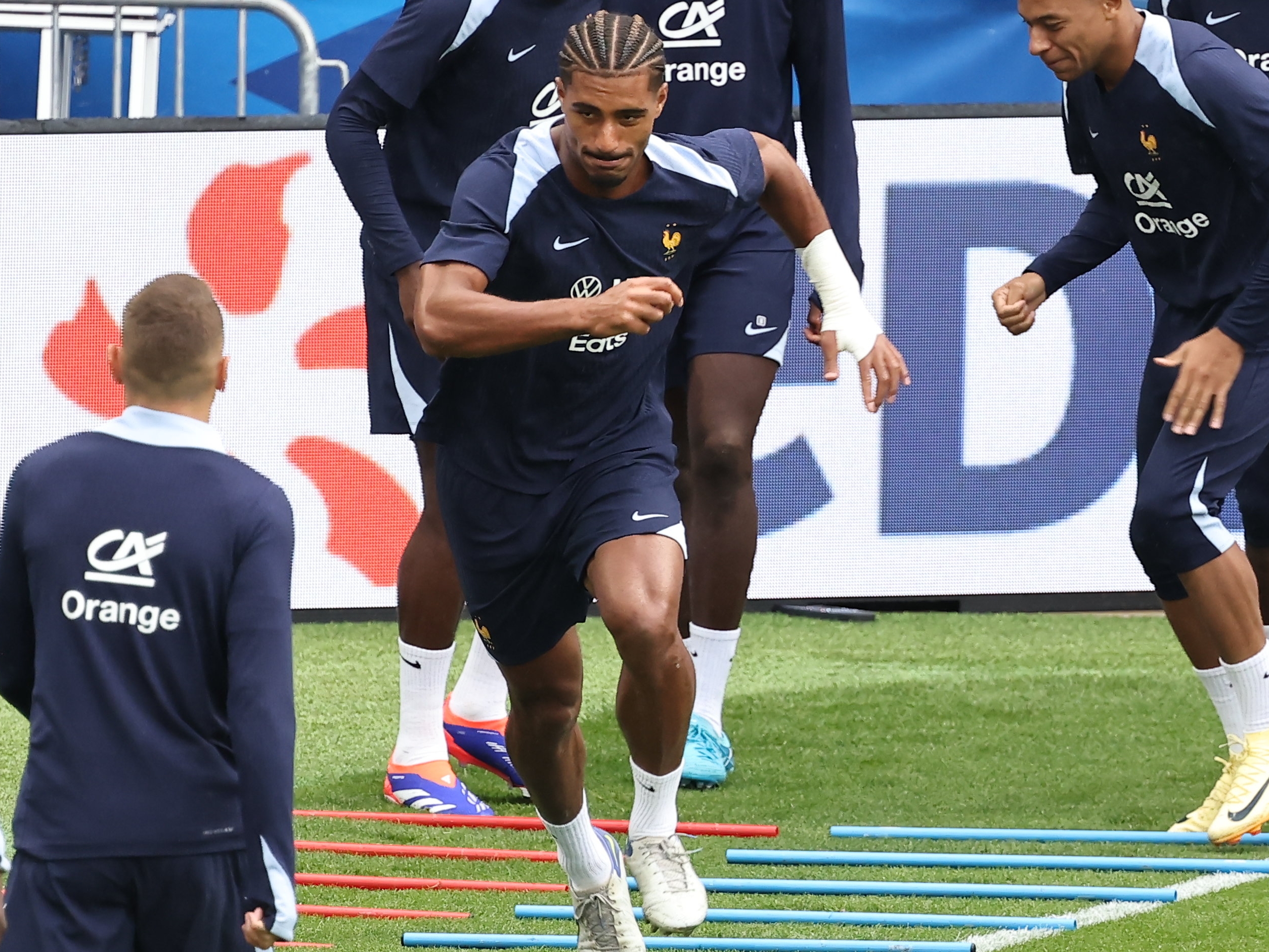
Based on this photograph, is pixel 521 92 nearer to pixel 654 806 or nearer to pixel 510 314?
pixel 510 314

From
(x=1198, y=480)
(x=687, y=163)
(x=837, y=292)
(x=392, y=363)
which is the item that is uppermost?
(x=687, y=163)

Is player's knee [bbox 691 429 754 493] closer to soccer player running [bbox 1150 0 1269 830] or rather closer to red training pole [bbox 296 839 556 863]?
red training pole [bbox 296 839 556 863]


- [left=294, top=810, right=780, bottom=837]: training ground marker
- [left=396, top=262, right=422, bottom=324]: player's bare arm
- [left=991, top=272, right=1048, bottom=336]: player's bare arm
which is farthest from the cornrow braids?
[left=294, top=810, right=780, bottom=837]: training ground marker

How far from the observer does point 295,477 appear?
27.4ft

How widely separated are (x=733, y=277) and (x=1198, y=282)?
121 centimetres

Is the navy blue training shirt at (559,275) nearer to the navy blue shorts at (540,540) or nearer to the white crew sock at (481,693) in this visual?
the navy blue shorts at (540,540)

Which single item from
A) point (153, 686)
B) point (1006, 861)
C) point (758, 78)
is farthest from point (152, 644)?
point (758, 78)

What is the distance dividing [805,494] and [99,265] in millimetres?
2999

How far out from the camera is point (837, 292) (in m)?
4.60

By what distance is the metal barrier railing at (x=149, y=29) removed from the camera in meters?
8.86

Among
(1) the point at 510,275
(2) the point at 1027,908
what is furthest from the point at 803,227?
(2) the point at 1027,908

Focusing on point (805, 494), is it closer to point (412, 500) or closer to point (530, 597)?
point (412, 500)

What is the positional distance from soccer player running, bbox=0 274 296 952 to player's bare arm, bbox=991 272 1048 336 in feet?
9.84

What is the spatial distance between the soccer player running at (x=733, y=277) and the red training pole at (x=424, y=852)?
0.82 meters
